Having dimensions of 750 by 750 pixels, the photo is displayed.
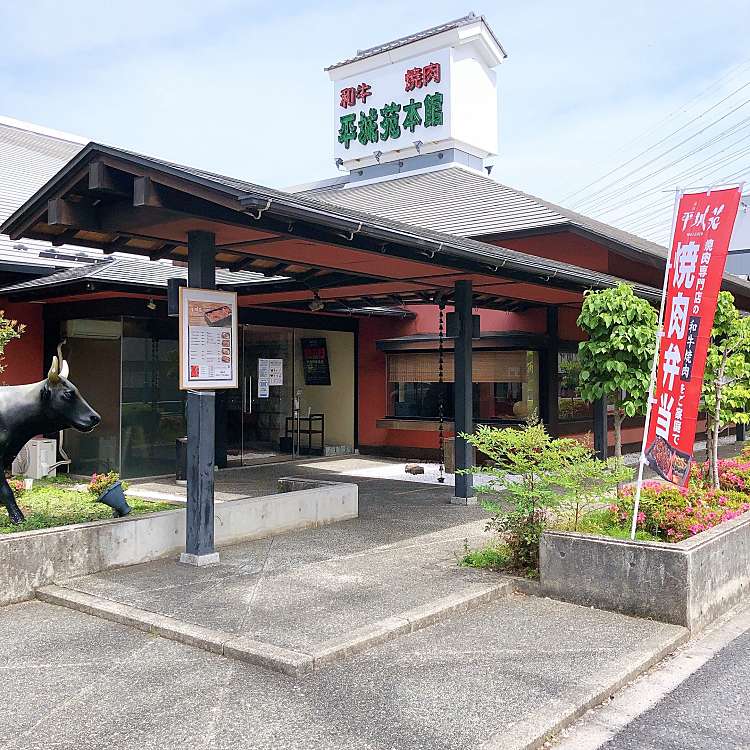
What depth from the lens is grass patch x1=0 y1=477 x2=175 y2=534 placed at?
6.89 m

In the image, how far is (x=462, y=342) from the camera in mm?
A: 10492

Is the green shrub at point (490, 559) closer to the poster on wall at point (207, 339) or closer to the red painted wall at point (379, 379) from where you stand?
the poster on wall at point (207, 339)

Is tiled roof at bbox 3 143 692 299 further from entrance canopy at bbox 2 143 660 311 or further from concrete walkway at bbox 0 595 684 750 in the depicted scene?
concrete walkway at bbox 0 595 684 750

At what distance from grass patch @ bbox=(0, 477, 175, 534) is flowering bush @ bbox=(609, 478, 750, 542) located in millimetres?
4465

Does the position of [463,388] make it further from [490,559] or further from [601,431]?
[601,431]

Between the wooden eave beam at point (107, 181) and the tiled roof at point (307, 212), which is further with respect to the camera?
the wooden eave beam at point (107, 181)

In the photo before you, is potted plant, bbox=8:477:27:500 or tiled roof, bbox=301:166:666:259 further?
tiled roof, bbox=301:166:666:259

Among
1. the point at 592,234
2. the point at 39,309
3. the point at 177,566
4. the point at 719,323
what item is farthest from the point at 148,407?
the point at 719,323

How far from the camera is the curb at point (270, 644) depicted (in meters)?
4.72

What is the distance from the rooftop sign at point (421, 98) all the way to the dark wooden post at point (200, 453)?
1422 centimetres

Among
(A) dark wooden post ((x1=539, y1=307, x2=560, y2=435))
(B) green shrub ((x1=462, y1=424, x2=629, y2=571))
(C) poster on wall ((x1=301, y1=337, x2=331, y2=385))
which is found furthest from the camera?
(C) poster on wall ((x1=301, y1=337, x2=331, y2=385))

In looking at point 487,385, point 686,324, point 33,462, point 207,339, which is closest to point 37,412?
point 207,339

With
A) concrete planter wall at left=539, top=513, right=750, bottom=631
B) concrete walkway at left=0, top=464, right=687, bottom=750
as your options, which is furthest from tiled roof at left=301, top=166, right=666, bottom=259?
concrete walkway at left=0, top=464, right=687, bottom=750

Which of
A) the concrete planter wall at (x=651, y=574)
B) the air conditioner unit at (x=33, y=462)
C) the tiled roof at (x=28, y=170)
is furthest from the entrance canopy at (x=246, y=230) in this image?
the air conditioner unit at (x=33, y=462)
